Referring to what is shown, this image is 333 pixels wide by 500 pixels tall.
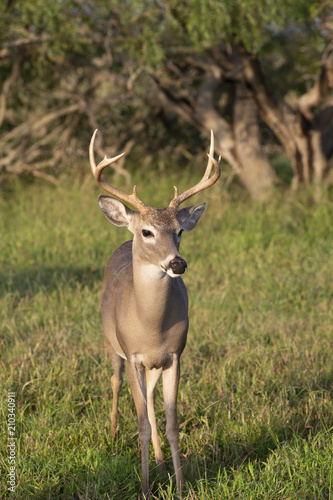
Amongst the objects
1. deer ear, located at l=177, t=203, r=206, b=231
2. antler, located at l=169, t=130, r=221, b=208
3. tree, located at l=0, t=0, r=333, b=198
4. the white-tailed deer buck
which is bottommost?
the white-tailed deer buck

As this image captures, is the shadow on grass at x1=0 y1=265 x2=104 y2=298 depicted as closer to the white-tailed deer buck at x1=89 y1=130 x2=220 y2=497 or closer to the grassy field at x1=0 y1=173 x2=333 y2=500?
the grassy field at x1=0 y1=173 x2=333 y2=500

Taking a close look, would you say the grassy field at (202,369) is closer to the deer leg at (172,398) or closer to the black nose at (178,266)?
the deer leg at (172,398)

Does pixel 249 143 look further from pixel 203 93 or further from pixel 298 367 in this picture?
pixel 298 367

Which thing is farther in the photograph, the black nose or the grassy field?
the grassy field

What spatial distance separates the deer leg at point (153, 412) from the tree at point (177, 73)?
5320 mm

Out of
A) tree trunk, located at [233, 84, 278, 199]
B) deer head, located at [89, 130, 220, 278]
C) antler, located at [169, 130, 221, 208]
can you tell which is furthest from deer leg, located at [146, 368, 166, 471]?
tree trunk, located at [233, 84, 278, 199]

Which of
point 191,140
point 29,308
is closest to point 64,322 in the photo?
point 29,308

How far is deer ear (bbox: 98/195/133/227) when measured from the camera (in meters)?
3.62

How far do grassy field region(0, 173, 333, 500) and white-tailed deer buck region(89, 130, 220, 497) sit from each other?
0.27 meters

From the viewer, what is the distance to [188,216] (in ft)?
11.8

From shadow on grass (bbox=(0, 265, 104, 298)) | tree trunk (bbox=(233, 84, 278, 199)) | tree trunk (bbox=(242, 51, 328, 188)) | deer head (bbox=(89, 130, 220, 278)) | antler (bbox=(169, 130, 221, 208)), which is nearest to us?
deer head (bbox=(89, 130, 220, 278))

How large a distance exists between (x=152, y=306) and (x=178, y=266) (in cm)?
45

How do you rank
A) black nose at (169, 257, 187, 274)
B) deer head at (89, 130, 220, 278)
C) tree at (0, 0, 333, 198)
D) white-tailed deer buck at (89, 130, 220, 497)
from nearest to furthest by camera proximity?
black nose at (169, 257, 187, 274) < deer head at (89, 130, 220, 278) < white-tailed deer buck at (89, 130, 220, 497) < tree at (0, 0, 333, 198)

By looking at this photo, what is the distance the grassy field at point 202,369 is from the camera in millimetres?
3342
